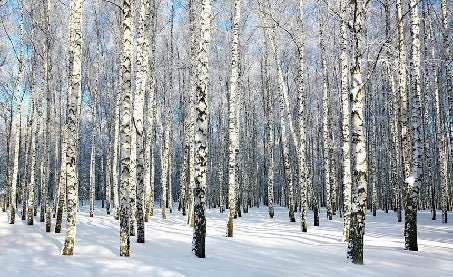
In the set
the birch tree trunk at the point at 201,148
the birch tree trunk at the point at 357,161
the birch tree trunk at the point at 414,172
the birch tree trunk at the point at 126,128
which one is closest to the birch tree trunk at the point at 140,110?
the birch tree trunk at the point at 126,128

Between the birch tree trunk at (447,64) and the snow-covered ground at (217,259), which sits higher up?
the birch tree trunk at (447,64)

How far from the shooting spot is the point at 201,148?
880 centimetres

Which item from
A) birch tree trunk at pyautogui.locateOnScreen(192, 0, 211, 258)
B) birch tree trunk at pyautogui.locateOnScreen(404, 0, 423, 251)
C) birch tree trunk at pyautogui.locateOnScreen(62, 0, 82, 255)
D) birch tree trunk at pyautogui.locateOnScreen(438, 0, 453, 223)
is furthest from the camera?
birch tree trunk at pyautogui.locateOnScreen(438, 0, 453, 223)

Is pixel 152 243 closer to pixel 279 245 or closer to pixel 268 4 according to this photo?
pixel 279 245

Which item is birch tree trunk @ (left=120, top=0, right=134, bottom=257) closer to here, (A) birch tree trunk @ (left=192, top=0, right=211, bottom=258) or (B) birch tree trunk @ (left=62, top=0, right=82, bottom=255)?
(B) birch tree trunk @ (left=62, top=0, right=82, bottom=255)

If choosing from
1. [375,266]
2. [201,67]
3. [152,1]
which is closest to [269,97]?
[152,1]

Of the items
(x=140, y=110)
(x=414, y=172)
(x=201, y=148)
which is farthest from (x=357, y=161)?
(x=140, y=110)

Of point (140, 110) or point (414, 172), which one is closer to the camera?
point (414, 172)

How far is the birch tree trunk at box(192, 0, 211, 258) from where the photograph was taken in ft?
28.0

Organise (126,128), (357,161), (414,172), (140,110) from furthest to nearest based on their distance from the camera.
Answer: (140,110)
(414,172)
(126,128)
(357,161)

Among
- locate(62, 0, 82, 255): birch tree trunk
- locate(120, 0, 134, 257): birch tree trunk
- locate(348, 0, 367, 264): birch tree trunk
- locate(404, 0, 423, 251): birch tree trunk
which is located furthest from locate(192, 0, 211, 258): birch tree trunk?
locate(404, 0, 423, 251): birch tree trunk

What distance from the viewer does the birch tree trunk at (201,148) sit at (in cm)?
855

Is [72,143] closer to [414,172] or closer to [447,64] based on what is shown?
[414,172]

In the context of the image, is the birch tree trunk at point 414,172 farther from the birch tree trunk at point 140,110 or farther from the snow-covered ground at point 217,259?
the birch tree trunk at point 140,110
